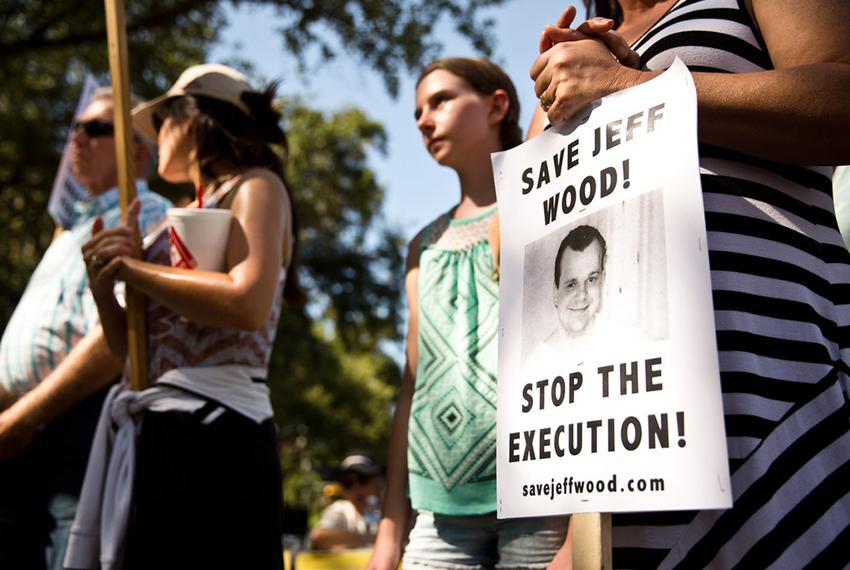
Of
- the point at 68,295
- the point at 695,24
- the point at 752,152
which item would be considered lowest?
the point at 752,152

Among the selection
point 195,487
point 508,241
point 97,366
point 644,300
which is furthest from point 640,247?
point 97,366

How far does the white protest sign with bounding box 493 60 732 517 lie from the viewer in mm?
1196

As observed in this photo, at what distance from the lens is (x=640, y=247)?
131 cm

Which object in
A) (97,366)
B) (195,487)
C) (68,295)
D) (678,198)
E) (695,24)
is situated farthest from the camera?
(68,295)

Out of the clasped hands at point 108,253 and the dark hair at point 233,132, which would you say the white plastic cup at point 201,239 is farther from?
the dark hair at point 233,132

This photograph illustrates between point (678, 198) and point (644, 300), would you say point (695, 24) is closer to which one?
point (678, 198)

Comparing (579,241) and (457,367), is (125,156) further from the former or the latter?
(579,241)

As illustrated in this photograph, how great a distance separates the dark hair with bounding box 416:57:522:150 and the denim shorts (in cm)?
110

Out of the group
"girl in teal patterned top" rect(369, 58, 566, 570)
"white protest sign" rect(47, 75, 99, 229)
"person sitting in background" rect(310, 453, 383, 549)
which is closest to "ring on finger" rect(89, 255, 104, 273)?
"girl in teal patterned top" rect(369, 58, 566, 570)

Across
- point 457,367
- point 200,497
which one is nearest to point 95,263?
point 200,497

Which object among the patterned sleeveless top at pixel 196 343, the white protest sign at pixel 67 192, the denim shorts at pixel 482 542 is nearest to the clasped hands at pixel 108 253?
the patterned sleeveless top at pixel 196 343

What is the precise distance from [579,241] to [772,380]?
12.4 inches

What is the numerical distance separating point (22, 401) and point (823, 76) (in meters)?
2.64

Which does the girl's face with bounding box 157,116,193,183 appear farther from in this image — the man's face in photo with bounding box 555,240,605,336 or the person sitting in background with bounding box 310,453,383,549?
the person sitting in background with bounding box 310,453,383,549
